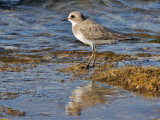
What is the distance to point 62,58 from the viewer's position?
12742 millimetres

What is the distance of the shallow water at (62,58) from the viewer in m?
6.41

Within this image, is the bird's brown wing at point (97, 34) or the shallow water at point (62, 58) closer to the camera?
the shallow water at point (62, 58)

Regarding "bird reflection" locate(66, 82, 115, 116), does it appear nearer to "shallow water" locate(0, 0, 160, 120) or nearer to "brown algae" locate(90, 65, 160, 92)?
"shallow water" locate(0, 0, 160, 120)

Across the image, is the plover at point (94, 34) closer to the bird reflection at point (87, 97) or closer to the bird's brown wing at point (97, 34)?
the bird's brown wing at point (97, 34)

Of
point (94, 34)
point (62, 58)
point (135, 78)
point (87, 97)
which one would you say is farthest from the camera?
point (62, 58)

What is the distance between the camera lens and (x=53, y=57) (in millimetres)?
12891

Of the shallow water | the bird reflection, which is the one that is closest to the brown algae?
the shallow water

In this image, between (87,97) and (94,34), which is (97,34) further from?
(87,97)

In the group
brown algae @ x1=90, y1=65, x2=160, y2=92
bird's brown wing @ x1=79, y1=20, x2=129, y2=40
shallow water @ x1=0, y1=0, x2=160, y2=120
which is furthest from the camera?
bird's brown wing @ x1=79, y1=20, x2=129, y2=40

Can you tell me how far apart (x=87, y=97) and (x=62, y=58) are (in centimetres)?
559

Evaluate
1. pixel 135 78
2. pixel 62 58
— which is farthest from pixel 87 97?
pixel 62 58

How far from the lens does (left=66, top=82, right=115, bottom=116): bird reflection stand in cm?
650

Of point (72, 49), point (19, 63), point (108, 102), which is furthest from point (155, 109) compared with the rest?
point (72, 49)

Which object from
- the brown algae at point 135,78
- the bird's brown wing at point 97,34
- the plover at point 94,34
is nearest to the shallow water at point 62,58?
the brown algae at point 135,78
